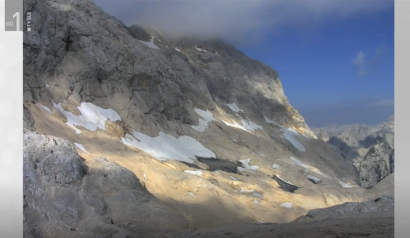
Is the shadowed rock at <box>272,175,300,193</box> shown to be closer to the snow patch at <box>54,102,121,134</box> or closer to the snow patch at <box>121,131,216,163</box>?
the snow patch at <box>121,131,216,163</box>

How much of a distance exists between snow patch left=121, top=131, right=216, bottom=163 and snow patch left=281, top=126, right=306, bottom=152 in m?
22.6

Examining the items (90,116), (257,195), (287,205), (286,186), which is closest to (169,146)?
(90,116)

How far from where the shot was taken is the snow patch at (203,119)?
39.7 m

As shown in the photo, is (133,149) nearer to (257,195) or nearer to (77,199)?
(257,195)

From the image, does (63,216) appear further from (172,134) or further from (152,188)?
(172,134)

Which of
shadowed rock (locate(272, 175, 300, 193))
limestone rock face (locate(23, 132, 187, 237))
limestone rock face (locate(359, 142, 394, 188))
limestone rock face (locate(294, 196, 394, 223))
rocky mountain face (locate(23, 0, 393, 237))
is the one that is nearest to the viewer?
limestone rock face (locate(23, 132, 187, 237))

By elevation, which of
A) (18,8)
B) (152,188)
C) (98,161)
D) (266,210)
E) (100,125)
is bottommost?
(266,210)

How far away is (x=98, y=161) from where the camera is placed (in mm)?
18484

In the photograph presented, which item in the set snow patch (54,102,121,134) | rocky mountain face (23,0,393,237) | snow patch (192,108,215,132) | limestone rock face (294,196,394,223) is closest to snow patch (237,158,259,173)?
rocky mountain face (23,0,393,237)

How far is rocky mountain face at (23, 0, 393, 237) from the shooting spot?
14.8 m

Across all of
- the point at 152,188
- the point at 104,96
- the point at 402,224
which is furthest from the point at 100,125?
the point at 402,224

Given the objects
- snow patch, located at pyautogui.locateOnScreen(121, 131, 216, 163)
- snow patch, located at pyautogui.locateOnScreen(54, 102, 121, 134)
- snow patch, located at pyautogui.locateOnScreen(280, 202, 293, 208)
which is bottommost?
snow patch, located at pyautogui.locateOnScreen(280, 202, 293, 208)

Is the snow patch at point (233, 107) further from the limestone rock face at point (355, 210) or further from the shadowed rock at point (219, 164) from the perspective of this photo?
the limestone rock face at point (355, 210)

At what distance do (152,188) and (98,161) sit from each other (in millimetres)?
3817
